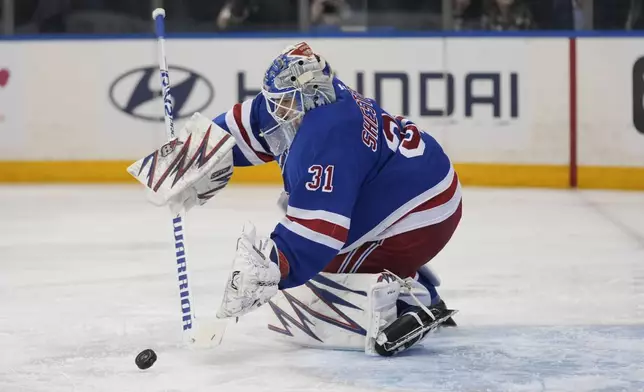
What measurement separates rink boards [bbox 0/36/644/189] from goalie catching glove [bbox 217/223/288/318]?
13.9 feet

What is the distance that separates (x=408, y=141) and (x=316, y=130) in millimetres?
397

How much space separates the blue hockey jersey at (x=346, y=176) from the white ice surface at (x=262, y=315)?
1.05 ft

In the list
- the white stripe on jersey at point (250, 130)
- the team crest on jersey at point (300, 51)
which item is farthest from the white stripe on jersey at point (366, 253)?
the team crest on jersey at point (300, 51)

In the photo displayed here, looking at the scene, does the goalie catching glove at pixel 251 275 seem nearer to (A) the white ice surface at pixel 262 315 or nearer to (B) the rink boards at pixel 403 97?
(A) the white ice surface at pixel 262 315

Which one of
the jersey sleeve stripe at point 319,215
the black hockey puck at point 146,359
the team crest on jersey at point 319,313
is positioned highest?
the jersey sleeve stripe at point 319,215

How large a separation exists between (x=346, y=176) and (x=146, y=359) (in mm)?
662

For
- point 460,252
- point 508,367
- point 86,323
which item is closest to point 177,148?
point 86,323

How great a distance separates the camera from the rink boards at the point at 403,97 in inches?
275

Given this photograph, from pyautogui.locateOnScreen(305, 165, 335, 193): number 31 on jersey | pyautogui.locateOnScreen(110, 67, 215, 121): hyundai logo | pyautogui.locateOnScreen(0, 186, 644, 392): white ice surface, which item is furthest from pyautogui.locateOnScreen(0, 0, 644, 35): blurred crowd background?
pyautogui.locateOnScreen(305, 165, 335, 193): number 31 on jersey

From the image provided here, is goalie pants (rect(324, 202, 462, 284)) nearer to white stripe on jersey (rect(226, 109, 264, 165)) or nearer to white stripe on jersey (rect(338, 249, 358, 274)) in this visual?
white stripe on jersey (rect(338, 249, 358, 274))

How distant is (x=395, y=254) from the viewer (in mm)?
3420

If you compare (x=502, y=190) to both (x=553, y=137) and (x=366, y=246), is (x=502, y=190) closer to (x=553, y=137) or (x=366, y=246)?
(x=553, y=137)

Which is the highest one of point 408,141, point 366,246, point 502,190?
point 408,141

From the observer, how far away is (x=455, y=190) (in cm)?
355
